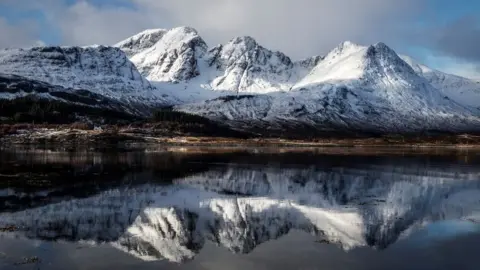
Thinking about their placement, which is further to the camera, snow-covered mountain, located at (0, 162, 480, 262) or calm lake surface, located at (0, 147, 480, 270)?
snow-covered mountain, located at (0, 162, 480, 262)

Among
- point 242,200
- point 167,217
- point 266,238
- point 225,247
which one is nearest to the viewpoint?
point 225,247

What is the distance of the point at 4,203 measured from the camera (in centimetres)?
4441

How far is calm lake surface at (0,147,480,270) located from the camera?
29234mm

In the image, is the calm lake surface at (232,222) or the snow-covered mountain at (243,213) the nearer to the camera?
the calm lake surface at (232,222)

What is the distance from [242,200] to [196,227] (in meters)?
14.0

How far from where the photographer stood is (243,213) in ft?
145

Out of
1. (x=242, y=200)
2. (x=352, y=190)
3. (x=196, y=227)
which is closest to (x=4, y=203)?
(x=196, y=227)

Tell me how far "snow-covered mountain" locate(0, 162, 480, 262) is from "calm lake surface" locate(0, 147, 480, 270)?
0.32 feet

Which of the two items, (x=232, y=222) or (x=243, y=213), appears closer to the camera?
(x=232, y=222)

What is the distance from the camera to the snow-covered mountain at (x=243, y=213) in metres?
34.1

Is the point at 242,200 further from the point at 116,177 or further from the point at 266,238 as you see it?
the point at 116,177

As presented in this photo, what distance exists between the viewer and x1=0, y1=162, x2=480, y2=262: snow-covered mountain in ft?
112

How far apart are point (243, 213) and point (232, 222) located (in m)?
3.98

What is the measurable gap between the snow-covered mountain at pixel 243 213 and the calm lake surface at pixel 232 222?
0.10 meters
